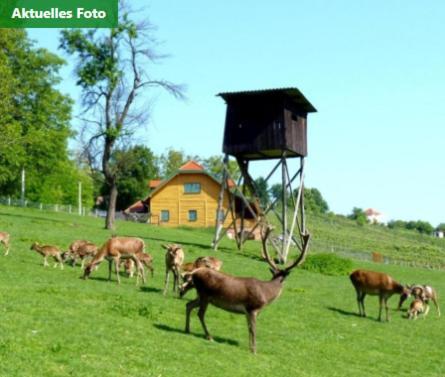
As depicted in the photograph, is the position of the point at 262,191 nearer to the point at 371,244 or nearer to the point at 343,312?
the point at 371,244

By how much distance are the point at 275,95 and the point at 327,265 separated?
11.7m

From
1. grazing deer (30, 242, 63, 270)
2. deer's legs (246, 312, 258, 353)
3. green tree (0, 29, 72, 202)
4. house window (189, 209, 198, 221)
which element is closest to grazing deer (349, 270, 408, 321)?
deer's legs (246, 312, 258, 353)

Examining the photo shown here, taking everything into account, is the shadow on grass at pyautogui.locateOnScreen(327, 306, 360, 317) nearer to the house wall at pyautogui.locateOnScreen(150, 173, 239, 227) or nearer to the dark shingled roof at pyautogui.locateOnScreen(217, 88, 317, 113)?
the dark shingled roof at pyautogui.locateOnScreen(217, 88, 317, 113)

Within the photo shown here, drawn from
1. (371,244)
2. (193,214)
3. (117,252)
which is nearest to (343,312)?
(117,252)

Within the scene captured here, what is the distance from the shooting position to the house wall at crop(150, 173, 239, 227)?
7606 cm

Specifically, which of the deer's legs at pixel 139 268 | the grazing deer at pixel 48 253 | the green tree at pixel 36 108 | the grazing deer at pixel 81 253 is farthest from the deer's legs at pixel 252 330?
the green tree at pixel 36 108

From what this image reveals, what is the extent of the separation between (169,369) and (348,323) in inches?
418

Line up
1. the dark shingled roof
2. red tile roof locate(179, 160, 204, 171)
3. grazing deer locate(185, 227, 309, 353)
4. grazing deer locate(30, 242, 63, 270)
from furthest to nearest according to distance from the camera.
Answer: red tile roof locate(179, 160, 204, 171)
the dark shingled roof
grazing deer locate(30, 242, 63, 270)
grazing deer locate(185, 227, 309, 353)

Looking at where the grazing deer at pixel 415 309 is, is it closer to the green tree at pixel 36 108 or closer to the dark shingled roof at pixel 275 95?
the dark shingled roof at pixel 275 95

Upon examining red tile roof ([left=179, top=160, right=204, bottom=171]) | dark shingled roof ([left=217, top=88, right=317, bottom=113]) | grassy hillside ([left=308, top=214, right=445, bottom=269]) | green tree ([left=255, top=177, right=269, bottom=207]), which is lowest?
grassy hillside ([left=308, top=214, right=445, bottom=269])

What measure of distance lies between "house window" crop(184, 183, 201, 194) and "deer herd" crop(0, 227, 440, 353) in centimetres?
4853

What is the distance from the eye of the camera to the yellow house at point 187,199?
76062 mm

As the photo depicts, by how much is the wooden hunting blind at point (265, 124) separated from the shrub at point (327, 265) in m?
7.56

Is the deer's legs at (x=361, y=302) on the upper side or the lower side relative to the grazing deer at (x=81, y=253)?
lower
